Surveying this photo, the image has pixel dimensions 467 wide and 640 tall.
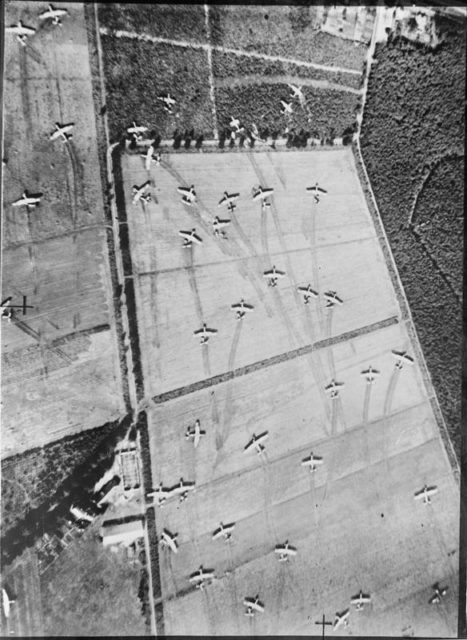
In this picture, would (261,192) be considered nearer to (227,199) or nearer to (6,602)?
(227,199)

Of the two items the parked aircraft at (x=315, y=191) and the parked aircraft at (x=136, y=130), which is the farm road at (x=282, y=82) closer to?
the parked aircraft at (x=136, y=130)

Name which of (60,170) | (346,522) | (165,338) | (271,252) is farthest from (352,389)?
(60,170)

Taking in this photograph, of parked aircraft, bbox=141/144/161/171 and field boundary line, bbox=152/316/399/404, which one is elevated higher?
parked aircraft, bbox=141/144/161/171

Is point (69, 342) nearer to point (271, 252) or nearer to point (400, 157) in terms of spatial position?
point (271, 252)

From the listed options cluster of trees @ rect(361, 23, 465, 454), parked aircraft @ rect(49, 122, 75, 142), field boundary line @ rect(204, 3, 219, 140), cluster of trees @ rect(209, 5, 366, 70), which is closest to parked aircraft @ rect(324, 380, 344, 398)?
cluster of trees @ rect(361, 23, 465, 454)

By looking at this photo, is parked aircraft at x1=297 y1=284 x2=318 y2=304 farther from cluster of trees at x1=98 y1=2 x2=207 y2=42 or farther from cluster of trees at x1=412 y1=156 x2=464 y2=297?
cluster of trees at x1=98 y1=2 x2=207 y2=42

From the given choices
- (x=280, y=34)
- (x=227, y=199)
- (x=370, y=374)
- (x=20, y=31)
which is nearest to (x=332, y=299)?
(x=370, y=374)
